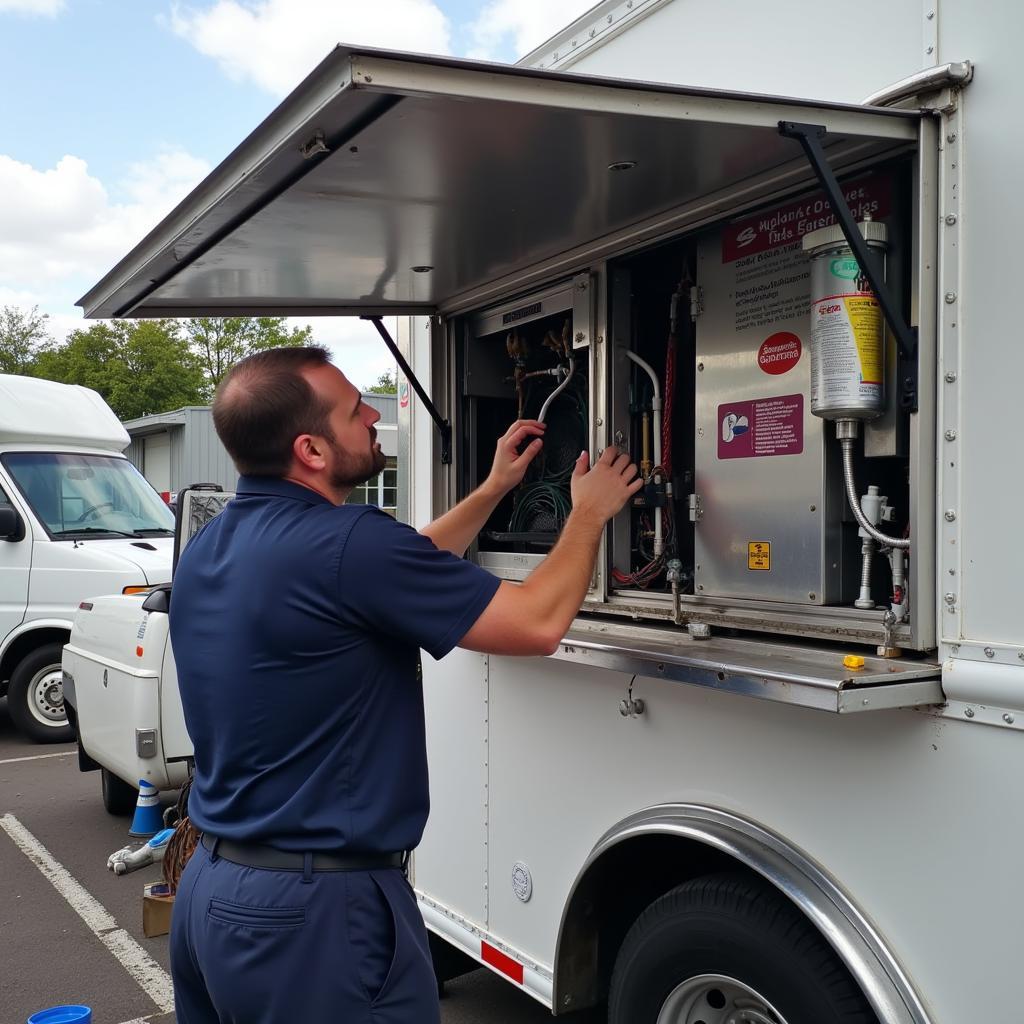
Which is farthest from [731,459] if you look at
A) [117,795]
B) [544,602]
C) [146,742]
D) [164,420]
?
[164,420]

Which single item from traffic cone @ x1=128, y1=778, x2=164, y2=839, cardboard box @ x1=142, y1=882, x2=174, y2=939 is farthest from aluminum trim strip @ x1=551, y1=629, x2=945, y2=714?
traffic cone @ x1=128, y1=778, x2=164, y2=839

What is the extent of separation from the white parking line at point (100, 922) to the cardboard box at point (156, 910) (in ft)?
0.32

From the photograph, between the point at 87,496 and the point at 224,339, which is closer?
the point at 87,496

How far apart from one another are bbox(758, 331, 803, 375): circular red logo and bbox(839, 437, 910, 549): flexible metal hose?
292 mm

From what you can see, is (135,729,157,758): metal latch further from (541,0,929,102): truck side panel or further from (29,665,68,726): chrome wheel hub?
(541,0,929,102): truck side panel

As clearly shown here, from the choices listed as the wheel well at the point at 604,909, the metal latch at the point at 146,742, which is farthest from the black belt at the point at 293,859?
the metal latch at the point at 146,742

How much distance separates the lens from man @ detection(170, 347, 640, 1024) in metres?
1.96

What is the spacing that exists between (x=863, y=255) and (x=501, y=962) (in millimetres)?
2282

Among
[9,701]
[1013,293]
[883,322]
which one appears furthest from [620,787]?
[9,701]

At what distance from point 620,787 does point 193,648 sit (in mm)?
1159

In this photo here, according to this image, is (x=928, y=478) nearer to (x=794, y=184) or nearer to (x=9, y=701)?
(x=794, y=184)

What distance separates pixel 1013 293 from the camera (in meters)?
1.87

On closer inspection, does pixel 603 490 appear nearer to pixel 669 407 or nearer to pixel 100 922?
pixel 669 407

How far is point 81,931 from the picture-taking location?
187 inches
